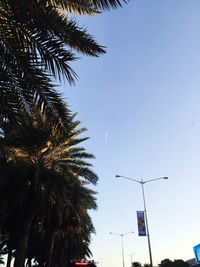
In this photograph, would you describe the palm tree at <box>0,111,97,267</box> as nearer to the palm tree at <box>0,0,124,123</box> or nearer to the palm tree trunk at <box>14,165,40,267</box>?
the palm tree trunk at <box>14,165,40,267</box>

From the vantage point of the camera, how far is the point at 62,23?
36.1ft

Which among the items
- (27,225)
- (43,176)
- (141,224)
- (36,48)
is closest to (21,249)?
(27,225)

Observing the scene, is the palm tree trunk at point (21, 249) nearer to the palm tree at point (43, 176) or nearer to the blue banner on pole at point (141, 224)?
the palm tree at point (43, 176)

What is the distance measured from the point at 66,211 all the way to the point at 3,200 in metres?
4.80

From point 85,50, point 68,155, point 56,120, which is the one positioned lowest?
point 56,120

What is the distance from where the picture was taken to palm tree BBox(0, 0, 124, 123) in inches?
419

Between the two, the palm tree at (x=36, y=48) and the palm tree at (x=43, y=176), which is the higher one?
the palm tree at (x=43, y=176)

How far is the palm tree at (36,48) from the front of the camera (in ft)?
34.9

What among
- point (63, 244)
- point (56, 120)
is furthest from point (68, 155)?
point (63, 244)

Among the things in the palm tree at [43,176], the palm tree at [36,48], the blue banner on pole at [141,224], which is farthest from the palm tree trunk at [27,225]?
the palm tree at [36,48]

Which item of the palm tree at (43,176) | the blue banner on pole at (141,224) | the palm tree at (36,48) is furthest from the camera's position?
the blue banner on pole at (141,224)

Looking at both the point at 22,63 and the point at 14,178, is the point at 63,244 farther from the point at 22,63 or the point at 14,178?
the point at 22,63

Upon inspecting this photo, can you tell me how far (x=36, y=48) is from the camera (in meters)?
11.4

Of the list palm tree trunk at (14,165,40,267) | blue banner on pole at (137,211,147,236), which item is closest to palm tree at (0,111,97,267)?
palm tree trunk at (14,165,40,267)
